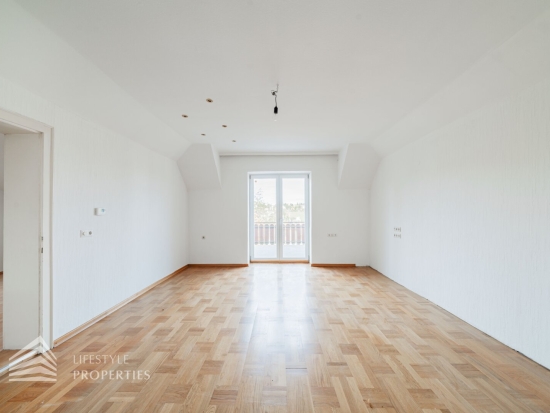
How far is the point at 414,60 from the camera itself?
2230 mm

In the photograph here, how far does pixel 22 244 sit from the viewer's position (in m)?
2.41

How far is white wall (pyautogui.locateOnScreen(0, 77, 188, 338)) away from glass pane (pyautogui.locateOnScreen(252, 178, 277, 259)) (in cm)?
244

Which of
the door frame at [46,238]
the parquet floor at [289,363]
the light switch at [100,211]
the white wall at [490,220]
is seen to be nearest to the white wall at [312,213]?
the white wall at [490,220]

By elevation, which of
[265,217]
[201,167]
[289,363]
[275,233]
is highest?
[201,167]

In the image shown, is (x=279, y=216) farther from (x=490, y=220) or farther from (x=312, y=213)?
(x=490, y=220)

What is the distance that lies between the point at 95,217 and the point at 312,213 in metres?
4.41

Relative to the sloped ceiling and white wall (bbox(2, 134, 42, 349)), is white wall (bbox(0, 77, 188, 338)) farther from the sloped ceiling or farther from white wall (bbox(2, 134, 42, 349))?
the sloped ceiling

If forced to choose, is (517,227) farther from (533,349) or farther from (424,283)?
(424,283)

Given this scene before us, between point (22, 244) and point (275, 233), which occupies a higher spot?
point (22, 244)

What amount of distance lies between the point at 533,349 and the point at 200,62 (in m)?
3.93

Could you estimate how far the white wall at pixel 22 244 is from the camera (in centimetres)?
240

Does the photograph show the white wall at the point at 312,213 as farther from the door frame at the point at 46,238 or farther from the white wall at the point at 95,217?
the door frame at the point at 46,238

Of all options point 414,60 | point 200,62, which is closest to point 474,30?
point 414,60

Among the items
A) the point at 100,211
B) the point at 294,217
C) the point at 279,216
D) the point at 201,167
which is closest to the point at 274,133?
the point at 201,167
